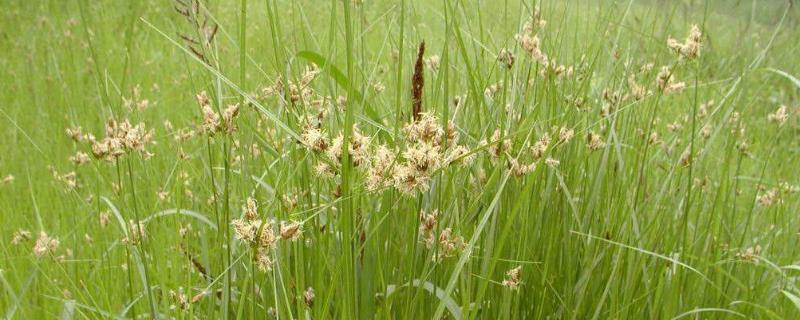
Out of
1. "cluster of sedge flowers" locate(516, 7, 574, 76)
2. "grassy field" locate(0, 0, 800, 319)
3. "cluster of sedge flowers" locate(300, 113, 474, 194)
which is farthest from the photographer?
"cluster of sedge flowers" locate(516, 7, 574, 76)

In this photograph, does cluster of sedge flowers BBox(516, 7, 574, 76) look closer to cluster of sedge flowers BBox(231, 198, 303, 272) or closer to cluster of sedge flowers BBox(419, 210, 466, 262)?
cluster of sedge flowers BBox(419, 210, 466, 262)

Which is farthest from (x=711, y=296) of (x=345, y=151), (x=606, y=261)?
(x=345, y=151)

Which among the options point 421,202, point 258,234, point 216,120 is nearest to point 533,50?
point 421,202

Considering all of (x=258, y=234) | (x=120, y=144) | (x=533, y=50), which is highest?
(x=533, y=50)

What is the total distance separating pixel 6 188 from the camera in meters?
3.37

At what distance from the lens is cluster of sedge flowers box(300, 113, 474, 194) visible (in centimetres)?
98

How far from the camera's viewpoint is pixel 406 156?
0.97 m

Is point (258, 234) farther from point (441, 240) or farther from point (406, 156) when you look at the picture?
point (441, 240)

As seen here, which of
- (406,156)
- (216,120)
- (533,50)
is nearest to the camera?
(406,156)

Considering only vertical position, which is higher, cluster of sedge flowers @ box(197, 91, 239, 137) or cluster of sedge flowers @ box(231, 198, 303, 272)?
cluster of sedge flowers @ box(197, 91, 239, 137)

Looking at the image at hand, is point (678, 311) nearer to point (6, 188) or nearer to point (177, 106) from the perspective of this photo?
point (6, 188)

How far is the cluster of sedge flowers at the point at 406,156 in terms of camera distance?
3.20ft

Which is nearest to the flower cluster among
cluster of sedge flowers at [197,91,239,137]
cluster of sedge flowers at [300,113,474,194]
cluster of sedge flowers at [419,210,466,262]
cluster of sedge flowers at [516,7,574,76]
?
cluster of sedge flowers at [197,91,239,137]

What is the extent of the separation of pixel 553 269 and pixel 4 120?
3098 mm
